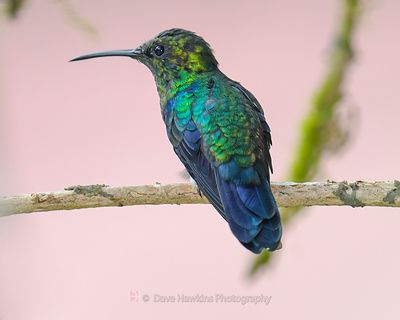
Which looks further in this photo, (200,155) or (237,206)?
(200,155)

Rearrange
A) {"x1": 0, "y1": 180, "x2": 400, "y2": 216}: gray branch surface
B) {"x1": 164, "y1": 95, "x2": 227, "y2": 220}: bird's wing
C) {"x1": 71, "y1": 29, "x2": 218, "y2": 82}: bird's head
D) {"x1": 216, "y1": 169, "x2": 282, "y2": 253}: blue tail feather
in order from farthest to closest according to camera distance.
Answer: {"x1": 71, "y1": 29, "x2": 218, "y2": 82}: bird's head → {"x1": 164, "y1": 95, "x2": 227, "y2": 220}: bird's wing → {"x1": 0, "y1": 180, "x2": 400, "y2": 216}: gray branch surface → {"x1": 216, "y1": 169, "x2": 282, "y2": 253}: blue tail feather

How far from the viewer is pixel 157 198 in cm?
245

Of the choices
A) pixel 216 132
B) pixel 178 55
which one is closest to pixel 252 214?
pixel 216 132

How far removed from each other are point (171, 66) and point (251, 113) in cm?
43

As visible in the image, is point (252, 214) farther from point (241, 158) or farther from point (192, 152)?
point (192, 152)

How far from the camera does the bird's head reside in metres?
3.05

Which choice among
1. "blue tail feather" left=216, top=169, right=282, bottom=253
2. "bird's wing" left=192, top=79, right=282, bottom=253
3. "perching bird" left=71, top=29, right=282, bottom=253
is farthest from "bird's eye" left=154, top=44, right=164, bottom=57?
"blue tail feather" left=216, top=169, right=282, bottom=253

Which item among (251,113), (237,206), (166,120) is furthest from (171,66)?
(237,206)

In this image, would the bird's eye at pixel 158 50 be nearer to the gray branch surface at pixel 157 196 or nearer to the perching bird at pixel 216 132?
the perching bird at pixel 216 132

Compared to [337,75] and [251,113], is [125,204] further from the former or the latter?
[337,75]

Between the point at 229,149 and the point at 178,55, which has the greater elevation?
the point at 178,55

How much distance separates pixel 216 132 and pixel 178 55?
1.59 ft

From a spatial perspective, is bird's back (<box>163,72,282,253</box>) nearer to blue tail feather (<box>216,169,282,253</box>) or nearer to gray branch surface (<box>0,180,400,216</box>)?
blue tail feather (<box>216,169,282,253</box>)

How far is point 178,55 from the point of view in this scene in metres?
3.05
